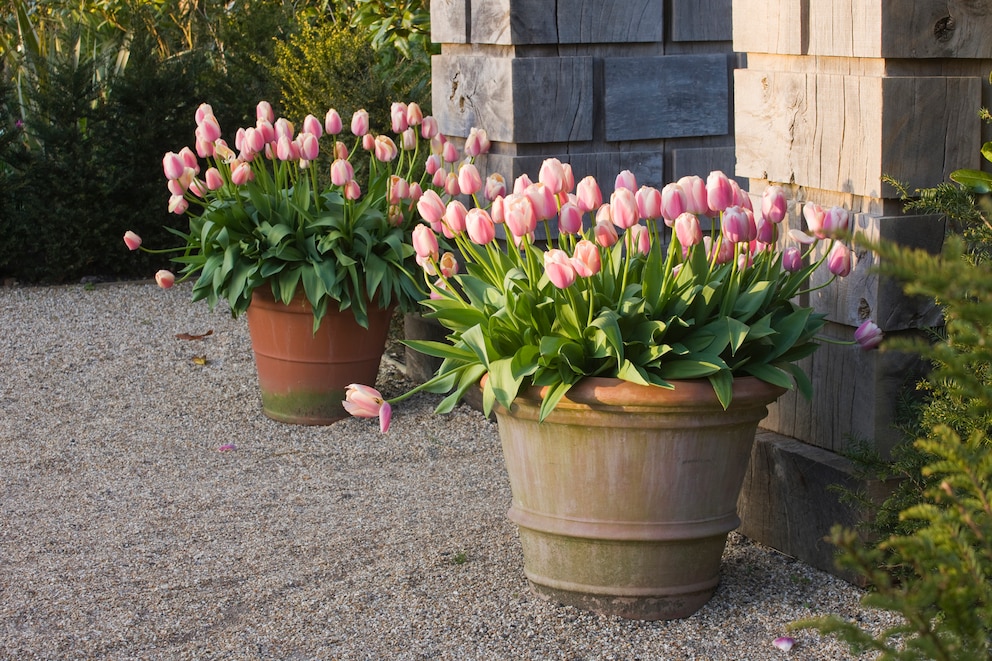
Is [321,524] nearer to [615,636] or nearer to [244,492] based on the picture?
Answer: [244,492]

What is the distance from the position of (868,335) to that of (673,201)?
548 millimetres

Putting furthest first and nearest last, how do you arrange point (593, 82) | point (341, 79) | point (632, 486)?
point (341, 79) < point (593, 82) < point (632, 486)

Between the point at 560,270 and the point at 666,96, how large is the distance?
6.89ft

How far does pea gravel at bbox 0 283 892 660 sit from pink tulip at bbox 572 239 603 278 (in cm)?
84

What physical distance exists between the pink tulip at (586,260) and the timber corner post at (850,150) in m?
0.60

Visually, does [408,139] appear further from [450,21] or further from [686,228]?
[686,228]

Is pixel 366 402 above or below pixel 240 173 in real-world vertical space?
below

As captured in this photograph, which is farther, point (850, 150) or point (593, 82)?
point (593, 82)

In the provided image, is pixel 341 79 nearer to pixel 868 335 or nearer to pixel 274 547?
pixel 274 547

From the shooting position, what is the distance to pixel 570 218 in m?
2.43

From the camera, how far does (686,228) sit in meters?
2.38

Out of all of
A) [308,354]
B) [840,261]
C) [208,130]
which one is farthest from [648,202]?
[308,354]

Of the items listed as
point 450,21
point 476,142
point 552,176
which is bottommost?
point 552,176

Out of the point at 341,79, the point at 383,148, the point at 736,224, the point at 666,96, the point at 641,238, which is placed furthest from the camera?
the point at 341,79
